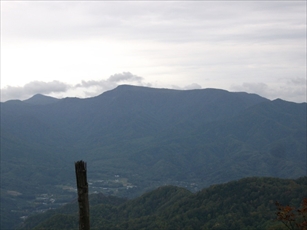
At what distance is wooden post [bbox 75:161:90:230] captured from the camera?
15406mm

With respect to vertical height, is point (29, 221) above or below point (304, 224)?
below

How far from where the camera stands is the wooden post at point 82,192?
50.5 ft

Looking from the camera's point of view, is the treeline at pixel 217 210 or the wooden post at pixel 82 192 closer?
the wooden post at pixel 82 192

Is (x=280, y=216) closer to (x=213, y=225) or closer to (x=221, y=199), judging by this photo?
(x=213, y=225)

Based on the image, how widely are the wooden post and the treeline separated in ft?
246

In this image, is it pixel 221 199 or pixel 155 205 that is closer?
pixel 221 199

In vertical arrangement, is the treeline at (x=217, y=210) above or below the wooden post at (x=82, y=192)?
below

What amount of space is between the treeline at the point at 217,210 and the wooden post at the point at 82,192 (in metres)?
74.8

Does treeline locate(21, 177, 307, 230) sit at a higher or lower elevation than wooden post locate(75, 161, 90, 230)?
lower

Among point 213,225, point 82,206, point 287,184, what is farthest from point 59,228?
point 82,206

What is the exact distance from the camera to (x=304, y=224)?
652 inches

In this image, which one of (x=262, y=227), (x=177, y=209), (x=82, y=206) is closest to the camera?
(x=82, y=206)

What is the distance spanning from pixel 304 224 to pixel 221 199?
9160cm

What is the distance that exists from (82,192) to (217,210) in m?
89.6
